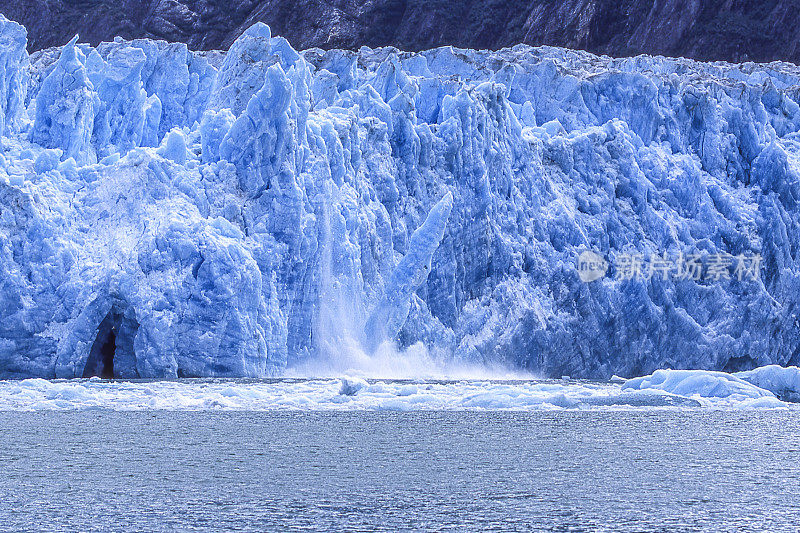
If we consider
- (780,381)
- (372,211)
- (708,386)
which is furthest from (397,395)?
(780,381)

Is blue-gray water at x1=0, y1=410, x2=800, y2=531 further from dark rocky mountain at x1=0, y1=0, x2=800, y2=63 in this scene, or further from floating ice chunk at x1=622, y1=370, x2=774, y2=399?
dark rocky mountain at x1=0, y1=0, x2=800, y2=63

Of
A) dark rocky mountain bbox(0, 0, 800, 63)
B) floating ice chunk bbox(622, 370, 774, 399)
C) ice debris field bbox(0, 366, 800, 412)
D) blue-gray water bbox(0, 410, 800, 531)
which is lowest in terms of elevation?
blue-gray water bbox(0, 410, 800, 531)

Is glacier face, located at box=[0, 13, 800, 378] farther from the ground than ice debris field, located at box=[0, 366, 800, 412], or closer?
farther from the ground

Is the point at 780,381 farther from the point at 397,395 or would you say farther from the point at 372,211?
the point at 372,211

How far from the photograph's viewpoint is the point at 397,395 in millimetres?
14336

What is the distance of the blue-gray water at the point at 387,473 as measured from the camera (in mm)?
6312

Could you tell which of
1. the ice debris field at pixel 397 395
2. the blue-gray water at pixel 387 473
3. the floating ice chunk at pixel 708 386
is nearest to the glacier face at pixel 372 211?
the ice debris field at pixel 397 395

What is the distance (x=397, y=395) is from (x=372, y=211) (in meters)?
5.88

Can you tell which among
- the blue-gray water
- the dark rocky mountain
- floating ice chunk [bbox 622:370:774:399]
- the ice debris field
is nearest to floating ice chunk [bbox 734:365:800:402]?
the ice debris field

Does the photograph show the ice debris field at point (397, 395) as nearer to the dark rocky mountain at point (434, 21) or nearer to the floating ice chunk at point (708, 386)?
the floating ice chunk at point (708, 386)

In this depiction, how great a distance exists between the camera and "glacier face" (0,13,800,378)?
16.7 m

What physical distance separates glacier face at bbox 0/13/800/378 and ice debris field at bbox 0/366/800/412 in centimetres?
158

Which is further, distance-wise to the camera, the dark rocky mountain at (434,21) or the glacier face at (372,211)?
the dark rocky mountain at (434,21)

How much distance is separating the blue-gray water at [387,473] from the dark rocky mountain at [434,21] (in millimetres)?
30319
